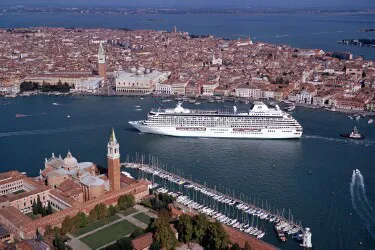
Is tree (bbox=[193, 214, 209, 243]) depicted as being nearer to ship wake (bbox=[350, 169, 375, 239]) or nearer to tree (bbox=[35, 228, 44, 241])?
tree (bbox=[35, 228, 44, 241])

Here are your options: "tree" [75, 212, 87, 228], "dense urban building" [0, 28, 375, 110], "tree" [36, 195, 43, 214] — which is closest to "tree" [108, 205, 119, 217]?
"tree" [75, 212, 87, 228]

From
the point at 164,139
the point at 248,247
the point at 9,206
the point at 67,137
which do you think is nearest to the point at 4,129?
the point at 67,137

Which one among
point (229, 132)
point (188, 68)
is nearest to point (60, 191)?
point (229, 132)

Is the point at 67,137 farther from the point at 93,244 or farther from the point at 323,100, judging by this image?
the point at 323,100

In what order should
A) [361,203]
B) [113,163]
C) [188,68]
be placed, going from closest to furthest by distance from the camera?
[113,163] → [361,203] → [188,68]

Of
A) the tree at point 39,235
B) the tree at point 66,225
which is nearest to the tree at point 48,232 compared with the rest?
the tree at point 39,235

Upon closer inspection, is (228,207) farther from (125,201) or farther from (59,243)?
(59,243)
